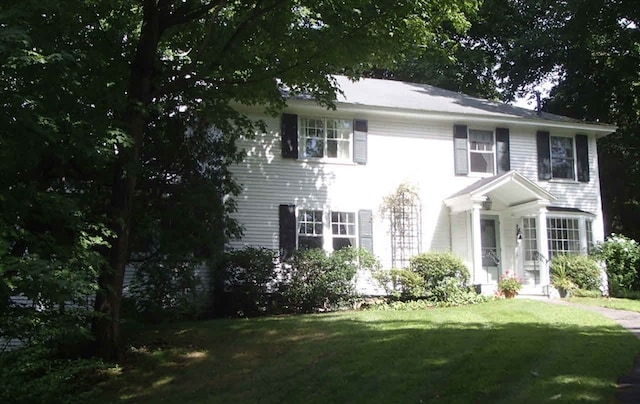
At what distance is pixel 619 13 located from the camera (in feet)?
74.3

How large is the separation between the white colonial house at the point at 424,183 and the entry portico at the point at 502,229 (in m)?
0.03

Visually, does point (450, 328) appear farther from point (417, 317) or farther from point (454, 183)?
point (454, 183)

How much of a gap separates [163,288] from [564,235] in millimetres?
Result: 12295

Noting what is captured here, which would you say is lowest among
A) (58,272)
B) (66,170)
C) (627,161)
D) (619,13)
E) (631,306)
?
(631,306)

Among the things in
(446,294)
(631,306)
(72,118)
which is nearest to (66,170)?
(72,118)

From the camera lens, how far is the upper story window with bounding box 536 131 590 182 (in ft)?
60.7

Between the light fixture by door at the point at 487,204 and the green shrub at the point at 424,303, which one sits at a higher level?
the light fixture by door at the point at 487,204

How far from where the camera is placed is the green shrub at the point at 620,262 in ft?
57.2

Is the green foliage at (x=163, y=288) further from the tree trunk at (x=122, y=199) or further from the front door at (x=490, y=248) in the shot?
the front door at (x=490, y=248)

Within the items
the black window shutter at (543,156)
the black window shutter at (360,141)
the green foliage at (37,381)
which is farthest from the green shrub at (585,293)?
the green foliage at (37,381)

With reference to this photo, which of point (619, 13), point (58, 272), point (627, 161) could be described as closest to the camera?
point (58, 272)

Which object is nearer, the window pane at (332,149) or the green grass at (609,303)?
the green grass at (609,303)

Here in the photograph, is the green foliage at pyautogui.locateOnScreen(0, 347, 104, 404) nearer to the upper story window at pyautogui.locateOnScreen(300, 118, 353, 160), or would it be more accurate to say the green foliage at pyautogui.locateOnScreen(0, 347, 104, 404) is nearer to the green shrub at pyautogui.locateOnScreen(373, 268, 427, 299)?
the green shrub at pyautogui.locateOnScreen(373, 268, 427, 299)

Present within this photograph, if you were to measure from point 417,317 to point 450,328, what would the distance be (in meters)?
1.74
